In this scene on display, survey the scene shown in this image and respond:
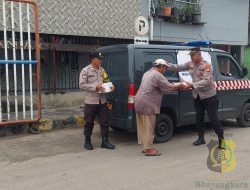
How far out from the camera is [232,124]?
9453 mm

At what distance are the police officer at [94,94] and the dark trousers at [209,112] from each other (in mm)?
1721

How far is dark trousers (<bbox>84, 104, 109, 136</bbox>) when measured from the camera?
679cm

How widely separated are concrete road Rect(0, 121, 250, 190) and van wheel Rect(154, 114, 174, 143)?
0.47 feet

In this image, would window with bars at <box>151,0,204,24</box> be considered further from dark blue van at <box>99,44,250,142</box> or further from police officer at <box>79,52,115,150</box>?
police officer at <box>79,52,115,150</box>

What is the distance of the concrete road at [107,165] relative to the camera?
4957 millimetres

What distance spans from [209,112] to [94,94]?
2145 millimetres

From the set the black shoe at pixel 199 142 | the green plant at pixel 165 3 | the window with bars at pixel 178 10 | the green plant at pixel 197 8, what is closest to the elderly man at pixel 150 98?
the black shoe at pixel 199 142

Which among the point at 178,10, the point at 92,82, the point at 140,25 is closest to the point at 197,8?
the point at 178,10

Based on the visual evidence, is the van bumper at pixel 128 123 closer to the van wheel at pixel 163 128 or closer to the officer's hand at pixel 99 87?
the van wheel at pixel 163 128

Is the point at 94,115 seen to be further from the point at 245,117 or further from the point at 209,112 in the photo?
the point at 245,117

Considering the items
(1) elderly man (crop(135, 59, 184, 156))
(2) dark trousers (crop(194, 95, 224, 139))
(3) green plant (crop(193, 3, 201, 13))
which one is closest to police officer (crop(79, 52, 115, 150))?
(1) elderly man (crop(135, 59, 184, 156))

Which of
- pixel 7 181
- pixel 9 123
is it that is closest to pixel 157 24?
pixel 9 123

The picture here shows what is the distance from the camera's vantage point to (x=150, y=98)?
20.9 feet

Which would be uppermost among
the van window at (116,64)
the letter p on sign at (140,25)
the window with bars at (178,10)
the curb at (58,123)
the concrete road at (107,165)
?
the window with bars at (178,10)
